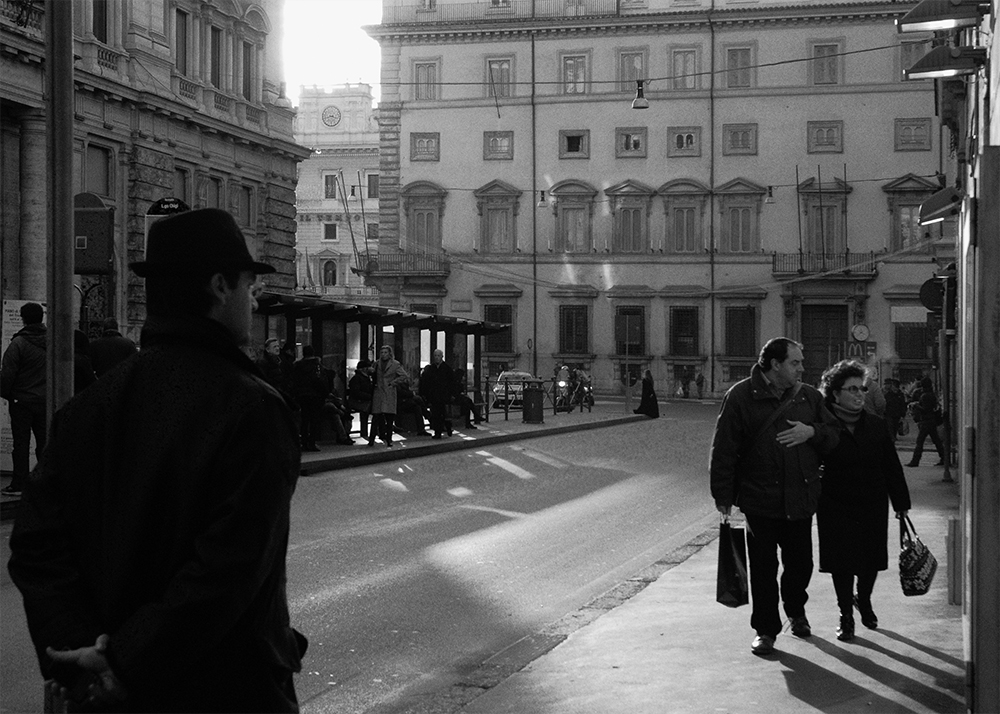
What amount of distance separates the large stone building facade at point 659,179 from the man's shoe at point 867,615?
48.3m

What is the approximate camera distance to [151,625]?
2.96 metres

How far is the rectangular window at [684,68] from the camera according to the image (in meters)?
58.5

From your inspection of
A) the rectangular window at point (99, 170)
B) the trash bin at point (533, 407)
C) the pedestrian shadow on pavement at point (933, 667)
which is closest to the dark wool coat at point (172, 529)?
the pedestrian shadow on pavement at point (933, 667)

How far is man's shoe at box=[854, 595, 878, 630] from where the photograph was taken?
8.23 m

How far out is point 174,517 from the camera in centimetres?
307

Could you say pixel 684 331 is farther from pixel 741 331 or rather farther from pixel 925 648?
pixel 925 648

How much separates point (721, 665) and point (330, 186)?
8994 centimetres

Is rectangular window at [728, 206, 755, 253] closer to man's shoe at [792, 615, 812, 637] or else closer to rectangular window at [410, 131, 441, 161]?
rectangular window at [410, 131, 441, 161]

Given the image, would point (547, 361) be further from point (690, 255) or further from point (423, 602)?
point (423, 602)

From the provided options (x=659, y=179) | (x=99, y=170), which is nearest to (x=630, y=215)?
(x=659, y=179)

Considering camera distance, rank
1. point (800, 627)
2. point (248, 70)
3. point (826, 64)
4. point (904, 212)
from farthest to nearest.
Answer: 1. point (826, 64)
2. point (904, 212)
3. point (248, 70)
4. point (800, 627)

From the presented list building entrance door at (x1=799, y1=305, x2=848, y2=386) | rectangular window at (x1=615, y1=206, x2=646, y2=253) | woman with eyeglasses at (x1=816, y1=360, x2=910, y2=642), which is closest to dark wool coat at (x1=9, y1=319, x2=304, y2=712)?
woman with eyeglasses at (x1=816, y1=360, x2=910, y2=642)

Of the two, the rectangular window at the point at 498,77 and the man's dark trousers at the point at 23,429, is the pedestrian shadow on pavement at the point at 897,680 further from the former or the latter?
the rectangular window at the point at 498,77

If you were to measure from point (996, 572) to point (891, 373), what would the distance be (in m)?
52.0
